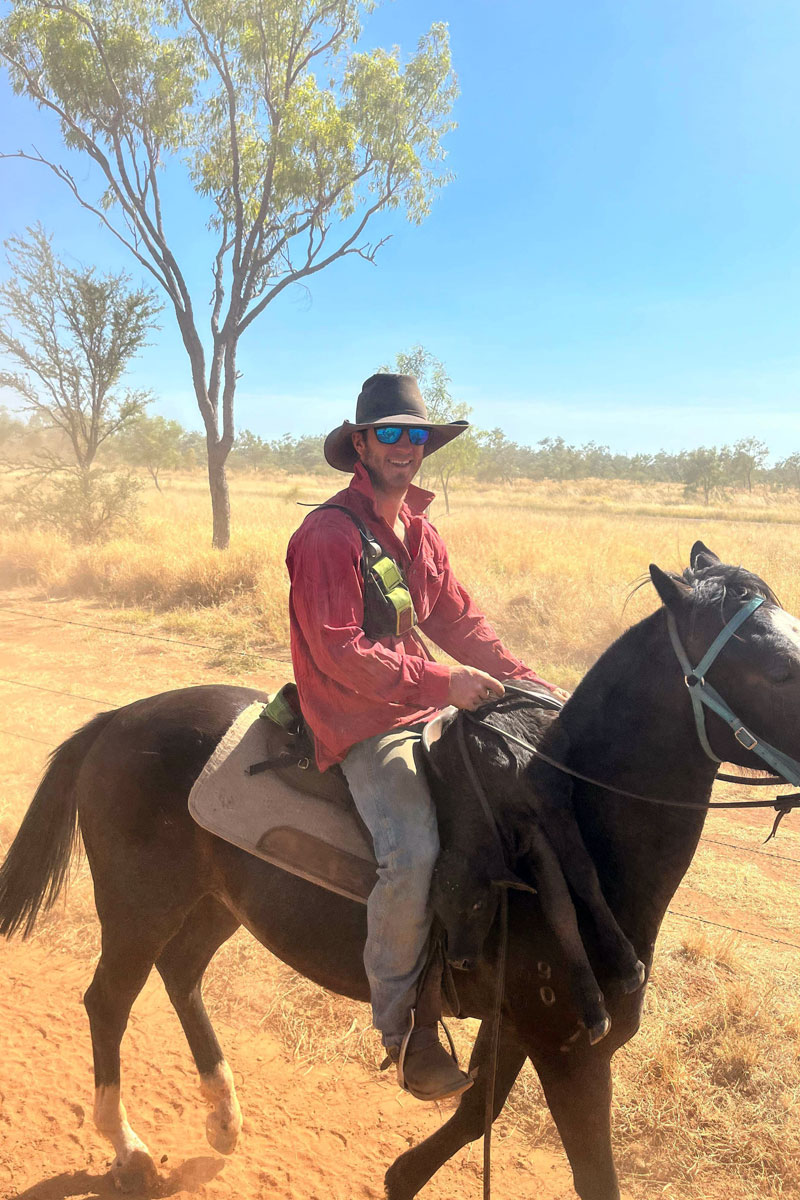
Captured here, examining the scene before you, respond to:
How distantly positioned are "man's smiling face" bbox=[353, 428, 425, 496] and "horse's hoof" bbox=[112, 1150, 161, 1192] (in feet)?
9.57

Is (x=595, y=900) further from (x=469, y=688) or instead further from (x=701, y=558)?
(x=701, y=558)

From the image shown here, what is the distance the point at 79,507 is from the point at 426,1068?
17.8 metres

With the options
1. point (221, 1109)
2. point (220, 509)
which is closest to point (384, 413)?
point (221, 1109)

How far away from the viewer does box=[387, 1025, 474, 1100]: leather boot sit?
214 cm

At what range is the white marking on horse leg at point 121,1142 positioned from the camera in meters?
2.84

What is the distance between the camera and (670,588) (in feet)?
6.48

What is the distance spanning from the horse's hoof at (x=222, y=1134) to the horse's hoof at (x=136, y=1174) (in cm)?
24

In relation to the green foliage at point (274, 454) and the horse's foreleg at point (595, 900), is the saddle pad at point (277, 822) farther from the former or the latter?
the green foliage at point (274, 454)

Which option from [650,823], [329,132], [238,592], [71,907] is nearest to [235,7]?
[329,132]

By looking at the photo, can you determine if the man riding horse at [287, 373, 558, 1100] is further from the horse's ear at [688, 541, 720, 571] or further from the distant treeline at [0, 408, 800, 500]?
the distant treeline at [0, 408, 800, 500]

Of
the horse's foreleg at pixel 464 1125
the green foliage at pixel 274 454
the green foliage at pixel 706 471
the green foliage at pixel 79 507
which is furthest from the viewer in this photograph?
the green foliage at pixel 274 454

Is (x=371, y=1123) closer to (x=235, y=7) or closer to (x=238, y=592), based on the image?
(x=238, y=592)

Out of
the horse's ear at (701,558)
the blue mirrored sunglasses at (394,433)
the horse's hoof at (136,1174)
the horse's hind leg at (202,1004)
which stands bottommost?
the horse's hoof at (136,1174)

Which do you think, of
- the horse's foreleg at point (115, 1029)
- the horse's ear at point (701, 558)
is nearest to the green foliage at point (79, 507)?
the horse's foreleg at point (115, 1029)
